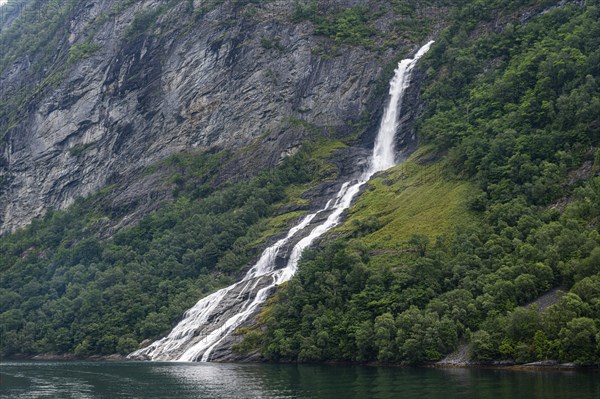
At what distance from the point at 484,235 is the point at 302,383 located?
149ft

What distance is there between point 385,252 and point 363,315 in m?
19.5

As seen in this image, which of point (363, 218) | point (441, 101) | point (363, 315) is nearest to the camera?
point (363, 315)

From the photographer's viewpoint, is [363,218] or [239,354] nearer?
[239,354]

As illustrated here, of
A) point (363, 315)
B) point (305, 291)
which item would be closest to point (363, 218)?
point (305, 291)

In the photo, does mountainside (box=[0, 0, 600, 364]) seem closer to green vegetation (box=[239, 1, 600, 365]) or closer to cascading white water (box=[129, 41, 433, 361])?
green vegetation (box=[239, 1, 600, 365])

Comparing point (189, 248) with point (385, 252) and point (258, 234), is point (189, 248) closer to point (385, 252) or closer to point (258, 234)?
point (258, 234)

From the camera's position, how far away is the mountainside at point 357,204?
87444 millimetres

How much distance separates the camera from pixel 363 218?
131m

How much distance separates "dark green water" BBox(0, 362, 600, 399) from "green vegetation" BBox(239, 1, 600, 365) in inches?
225

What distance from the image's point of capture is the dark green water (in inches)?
2236

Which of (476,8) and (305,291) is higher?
(476,8)

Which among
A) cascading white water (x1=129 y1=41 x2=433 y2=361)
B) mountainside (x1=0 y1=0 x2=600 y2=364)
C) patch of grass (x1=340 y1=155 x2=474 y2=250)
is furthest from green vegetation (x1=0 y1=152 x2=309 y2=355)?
patch of grass (x1=340 y1=155 x2=474 y2=250)

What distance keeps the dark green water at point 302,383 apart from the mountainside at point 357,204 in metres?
7.85

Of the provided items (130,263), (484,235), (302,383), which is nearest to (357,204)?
(484,235)
